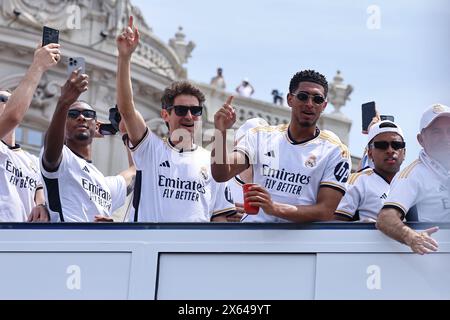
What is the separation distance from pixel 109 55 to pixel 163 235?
64.2ft

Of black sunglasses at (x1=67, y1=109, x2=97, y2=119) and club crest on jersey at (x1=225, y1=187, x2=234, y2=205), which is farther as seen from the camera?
black sunglasses at (x1=67, y1=109, x2=97, y2=119)

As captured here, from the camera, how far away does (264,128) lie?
7.20 meters

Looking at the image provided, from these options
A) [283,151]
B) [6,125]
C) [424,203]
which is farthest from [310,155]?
[6,125]

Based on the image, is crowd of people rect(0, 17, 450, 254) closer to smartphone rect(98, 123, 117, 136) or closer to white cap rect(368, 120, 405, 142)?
white cap rect(368, 120, 405, 142)

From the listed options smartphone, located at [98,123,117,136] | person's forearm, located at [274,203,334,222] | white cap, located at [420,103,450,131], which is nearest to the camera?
person's forearm, located at [274,203,334,222]

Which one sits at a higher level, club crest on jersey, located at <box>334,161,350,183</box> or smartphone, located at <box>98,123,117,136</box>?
smartphone, located at <box>98,123,117,136</box>

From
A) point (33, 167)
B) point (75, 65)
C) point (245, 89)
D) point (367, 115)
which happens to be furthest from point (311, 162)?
point (245, 89)

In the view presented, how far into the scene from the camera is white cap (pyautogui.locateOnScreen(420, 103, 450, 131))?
22.4ft

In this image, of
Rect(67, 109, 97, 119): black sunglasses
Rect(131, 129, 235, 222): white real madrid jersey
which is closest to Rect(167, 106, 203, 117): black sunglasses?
Rect(131, 129, 235, 222): white real madrid jersey

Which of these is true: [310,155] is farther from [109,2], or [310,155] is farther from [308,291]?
[109,2]

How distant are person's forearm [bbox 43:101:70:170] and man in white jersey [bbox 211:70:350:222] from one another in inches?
34.5

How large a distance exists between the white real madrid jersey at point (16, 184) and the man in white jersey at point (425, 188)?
7.75 feet

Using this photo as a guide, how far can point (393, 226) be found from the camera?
20.7 feet
